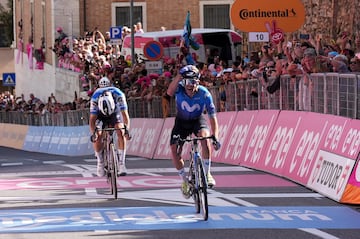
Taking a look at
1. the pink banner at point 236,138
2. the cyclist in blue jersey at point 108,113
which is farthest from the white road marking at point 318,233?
the pink banner at point 236,138

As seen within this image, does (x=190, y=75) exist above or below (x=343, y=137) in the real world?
above

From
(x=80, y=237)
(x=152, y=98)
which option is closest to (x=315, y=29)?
(x=152, y=98)

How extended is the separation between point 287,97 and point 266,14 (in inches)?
132

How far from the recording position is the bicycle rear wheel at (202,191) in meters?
13.0

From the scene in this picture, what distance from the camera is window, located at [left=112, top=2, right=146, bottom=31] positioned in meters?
54.5

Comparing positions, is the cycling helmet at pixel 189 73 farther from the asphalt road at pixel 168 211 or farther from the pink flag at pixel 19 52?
the pink flag at pixel 19 52

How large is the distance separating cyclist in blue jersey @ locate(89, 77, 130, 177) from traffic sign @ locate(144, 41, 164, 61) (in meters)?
16.2

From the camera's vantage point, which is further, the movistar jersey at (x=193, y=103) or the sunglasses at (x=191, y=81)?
the movistar jersey at (x=193, y=103)

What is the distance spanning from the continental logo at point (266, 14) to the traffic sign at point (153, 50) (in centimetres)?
1047

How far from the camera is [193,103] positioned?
1405cm

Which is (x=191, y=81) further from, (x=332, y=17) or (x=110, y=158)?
(x=332, y=17)

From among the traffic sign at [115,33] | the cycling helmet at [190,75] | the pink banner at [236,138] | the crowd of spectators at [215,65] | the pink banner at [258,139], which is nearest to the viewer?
the cycling helmet at [190,75]

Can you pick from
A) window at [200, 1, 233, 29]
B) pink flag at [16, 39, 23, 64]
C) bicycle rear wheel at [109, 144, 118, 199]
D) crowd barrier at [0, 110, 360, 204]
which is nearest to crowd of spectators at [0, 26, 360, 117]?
crowd barrier at [0, 110, 360, 204]

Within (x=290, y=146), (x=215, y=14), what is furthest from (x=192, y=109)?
(x=215, y=14)
